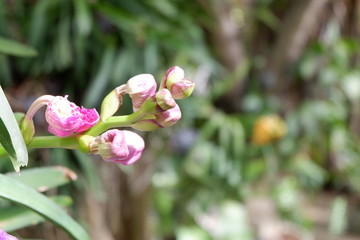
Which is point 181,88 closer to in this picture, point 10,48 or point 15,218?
→ point 15,218

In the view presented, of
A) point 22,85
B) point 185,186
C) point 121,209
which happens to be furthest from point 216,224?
point 22,85

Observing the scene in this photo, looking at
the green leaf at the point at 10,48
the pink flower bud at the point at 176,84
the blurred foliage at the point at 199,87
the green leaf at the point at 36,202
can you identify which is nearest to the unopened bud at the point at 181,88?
the pink flower bud at the point at 176,84

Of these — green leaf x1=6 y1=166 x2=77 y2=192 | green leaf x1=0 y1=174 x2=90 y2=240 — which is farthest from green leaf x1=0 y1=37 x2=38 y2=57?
green leaf x1=0 y1=174 x2=90 y2=240

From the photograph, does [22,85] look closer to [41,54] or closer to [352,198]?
[41,54]

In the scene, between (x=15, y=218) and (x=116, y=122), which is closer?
(x=116, y=122)

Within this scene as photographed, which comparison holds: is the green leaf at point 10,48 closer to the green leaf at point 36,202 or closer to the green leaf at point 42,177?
the green leaf at point 42,177

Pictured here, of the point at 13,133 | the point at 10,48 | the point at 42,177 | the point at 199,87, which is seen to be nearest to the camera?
the point at 13,133

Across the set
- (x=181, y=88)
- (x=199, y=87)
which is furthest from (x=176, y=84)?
(x=199, y=87)
